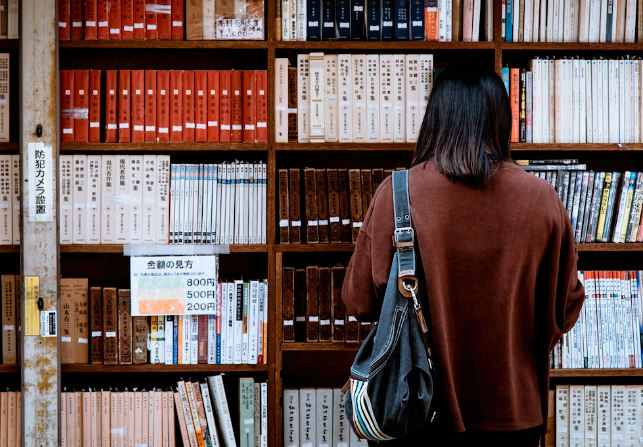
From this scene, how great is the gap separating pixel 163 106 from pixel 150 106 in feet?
0.15

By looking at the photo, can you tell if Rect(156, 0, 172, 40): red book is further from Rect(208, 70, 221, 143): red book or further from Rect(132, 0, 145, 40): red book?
Rect(208, 70, 221, 143): red book

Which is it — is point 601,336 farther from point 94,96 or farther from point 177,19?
point 94,96

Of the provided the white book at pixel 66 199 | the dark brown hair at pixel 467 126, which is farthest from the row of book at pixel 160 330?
the dark brown hair at pixel 467 126

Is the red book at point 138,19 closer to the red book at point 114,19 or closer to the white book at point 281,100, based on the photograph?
the red book at point 114,19

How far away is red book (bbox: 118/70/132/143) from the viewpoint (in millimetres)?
2214

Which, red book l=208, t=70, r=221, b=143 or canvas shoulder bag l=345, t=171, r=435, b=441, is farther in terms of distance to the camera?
red book l=208, t=70, r=221, b=143

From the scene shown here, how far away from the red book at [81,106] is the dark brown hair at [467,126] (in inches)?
50.4

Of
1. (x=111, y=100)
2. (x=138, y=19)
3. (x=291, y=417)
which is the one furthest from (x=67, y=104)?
(x=291, y=417)

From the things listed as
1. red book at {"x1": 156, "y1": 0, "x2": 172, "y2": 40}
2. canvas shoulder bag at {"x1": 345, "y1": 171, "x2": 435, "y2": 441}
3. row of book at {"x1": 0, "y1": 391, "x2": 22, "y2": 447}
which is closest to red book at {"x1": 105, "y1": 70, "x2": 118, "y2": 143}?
red book at {"x1": 156, "y1": 0, "x2": 172, "y2": 40}

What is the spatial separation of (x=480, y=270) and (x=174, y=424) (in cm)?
135

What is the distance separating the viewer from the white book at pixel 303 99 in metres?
2.22

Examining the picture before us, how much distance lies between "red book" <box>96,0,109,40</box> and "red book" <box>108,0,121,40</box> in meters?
0.01

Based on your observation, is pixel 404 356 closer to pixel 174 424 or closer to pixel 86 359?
pixel 174 424

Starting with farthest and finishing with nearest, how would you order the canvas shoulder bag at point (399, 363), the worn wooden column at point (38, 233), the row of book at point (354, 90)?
1. the row of book at point (354, 90)
2. the worn wooden column at point (38, 233)
3. the canvas shoulder bag at point (399, 363)
